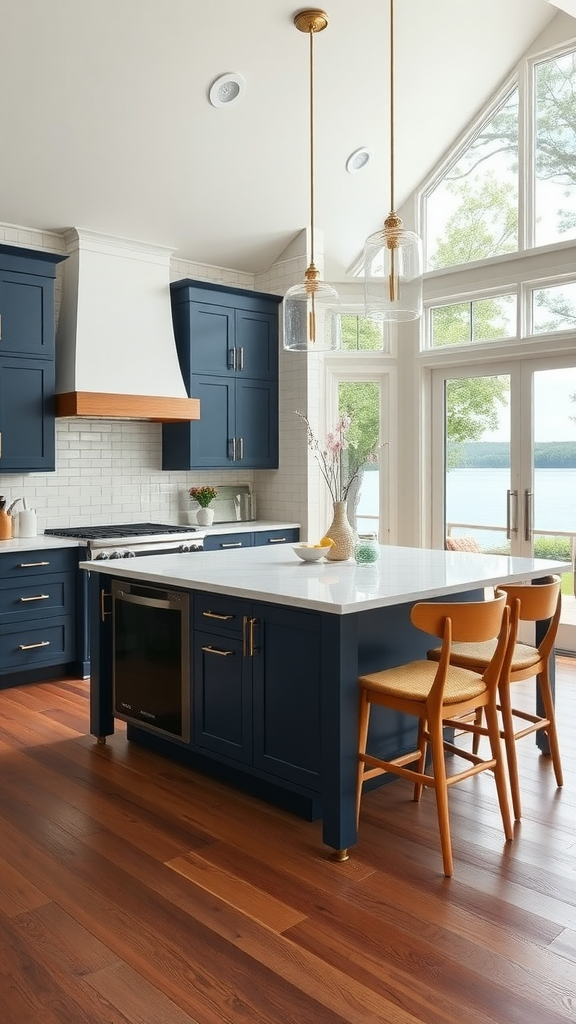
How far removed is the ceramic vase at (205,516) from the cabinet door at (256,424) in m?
0.47

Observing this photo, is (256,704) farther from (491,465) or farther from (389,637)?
(491,465)

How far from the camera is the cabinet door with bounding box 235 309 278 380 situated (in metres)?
6.86

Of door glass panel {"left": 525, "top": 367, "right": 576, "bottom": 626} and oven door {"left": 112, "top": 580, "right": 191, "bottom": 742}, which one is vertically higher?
door glass panel {"left": 525, "top": 367, "right": 576, "bottom": 626}

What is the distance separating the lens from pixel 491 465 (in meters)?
6.49

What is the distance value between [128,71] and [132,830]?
13.8 ft

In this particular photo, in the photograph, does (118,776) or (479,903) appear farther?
(118,776)

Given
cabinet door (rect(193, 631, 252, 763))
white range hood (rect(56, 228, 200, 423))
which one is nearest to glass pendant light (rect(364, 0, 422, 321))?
cabinet door (rect(193, 631, 252, 763))

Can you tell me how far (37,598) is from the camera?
209 inches

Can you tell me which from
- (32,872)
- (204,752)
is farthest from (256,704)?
(32,872)

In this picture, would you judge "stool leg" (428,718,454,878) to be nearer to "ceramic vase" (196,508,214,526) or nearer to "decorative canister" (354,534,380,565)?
"decorative canister" (354,534,380,565)

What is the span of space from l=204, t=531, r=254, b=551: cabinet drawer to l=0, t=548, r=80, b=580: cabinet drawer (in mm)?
1138

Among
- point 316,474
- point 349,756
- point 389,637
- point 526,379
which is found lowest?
point 349,756

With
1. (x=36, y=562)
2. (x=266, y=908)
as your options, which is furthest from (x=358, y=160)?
(x=266, y=908)

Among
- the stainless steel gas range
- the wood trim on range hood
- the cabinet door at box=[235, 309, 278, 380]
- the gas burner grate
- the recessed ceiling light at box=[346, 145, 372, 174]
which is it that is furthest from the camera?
the cabinet door at box=[235, 309, 278, 380]
